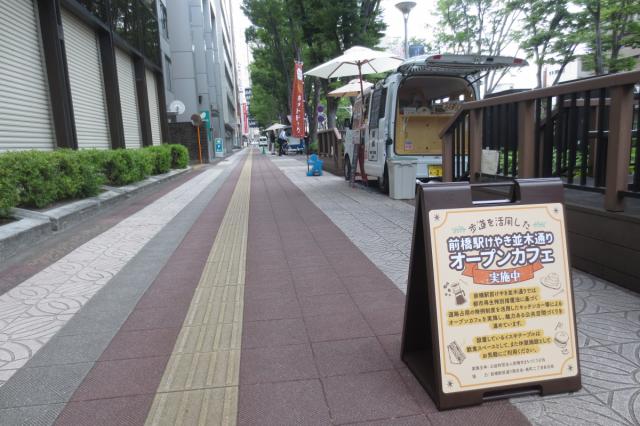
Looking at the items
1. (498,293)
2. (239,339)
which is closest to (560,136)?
(498,293)

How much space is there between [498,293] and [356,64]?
31.9 feet

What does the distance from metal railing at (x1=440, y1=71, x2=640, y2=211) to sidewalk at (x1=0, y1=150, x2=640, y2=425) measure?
948 millimetres

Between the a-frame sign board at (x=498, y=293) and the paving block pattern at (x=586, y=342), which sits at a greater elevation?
the a-frame sign board at (x=498, y=293)

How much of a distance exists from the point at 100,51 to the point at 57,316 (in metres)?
11.4

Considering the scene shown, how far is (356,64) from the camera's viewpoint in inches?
431

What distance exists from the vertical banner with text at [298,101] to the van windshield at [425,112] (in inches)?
394

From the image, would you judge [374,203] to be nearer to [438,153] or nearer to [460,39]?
[438,153]

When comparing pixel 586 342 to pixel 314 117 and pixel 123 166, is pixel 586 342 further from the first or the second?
pixel 314 117

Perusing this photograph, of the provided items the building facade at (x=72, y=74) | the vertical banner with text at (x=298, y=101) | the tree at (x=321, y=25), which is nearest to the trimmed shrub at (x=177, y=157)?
the building facade at (x=72, y=74)

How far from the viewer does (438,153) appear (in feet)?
29.4

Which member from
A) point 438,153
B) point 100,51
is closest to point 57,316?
point 438,153

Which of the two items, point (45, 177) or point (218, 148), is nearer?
point (45, 177)

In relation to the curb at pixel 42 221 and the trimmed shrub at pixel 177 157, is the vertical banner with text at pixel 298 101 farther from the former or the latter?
the curb at pixel 42 221

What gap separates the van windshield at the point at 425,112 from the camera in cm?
876
